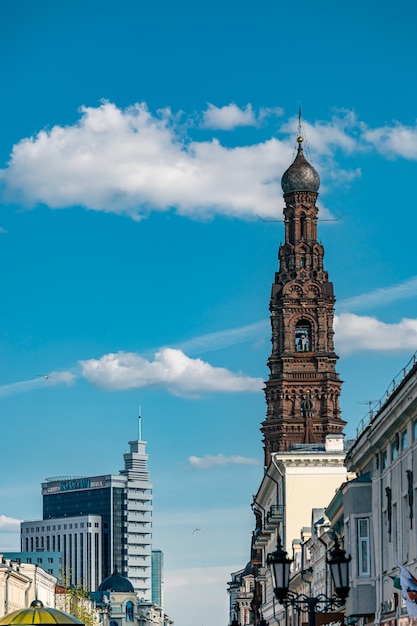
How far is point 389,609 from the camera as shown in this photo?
45.5 metres

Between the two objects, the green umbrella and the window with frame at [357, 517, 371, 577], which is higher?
the window with frame at [357, 517, 371, 577]

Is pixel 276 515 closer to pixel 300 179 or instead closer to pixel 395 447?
pixel 300 179

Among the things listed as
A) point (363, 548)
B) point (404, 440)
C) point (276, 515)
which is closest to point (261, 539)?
point (276, 515)

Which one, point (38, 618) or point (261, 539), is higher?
point (261, 539)

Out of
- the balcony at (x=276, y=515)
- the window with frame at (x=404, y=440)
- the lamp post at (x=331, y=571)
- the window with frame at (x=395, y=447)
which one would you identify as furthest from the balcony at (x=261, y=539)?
the lamp post at (x=331, y=571)

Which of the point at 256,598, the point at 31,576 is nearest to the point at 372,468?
the point at 256,598

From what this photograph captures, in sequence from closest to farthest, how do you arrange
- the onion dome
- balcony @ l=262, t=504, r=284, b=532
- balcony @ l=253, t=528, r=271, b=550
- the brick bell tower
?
balcony @ l=262, t=504, r=284, b=532, balcony @ l=253, t=528, r=271, b=550, the brick bell tower, the onion dome

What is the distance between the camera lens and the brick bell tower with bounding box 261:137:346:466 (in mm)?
141375

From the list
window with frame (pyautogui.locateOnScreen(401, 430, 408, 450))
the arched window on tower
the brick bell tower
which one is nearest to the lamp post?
window with frame (pyautogui.locateOnScreen(401, 430, 408, 450))

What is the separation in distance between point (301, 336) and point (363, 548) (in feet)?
320

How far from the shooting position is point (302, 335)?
146375 millimetres

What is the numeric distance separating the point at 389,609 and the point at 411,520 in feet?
19.8

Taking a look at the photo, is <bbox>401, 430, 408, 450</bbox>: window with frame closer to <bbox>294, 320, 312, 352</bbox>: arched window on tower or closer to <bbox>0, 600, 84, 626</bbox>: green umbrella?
<bbox>0, 600, 84, 626</bbox>: green umbrella

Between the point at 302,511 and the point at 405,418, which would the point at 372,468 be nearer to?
the point at 405,418
